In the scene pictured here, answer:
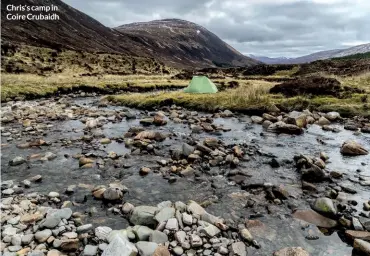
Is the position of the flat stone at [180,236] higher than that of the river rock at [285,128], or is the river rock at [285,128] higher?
the river rock at [285,128]

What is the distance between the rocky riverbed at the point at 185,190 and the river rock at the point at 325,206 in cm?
3

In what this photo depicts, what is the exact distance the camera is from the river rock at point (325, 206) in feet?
25.6

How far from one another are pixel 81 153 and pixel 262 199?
7.44 metres

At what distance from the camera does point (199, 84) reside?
1108 inches

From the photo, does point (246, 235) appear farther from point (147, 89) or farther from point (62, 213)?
point (147, 89)

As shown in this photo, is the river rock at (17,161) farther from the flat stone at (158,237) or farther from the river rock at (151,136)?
the flat stone at (158,237)

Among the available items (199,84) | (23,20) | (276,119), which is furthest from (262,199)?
(23,20)

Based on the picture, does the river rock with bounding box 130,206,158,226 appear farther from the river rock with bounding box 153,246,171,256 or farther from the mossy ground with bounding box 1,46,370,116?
the mossy ground with bounding box 1,46,370,116

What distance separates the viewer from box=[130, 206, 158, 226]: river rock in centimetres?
732

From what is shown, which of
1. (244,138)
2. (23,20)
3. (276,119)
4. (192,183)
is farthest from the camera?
(23,20)

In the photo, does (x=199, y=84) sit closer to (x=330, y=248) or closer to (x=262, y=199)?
(x=262, y=199)

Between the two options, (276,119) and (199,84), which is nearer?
(276,119)

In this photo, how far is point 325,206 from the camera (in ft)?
26.0

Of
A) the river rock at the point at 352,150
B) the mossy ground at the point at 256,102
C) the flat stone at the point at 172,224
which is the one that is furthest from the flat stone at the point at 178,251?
the mossy ground at the point at 256,102
